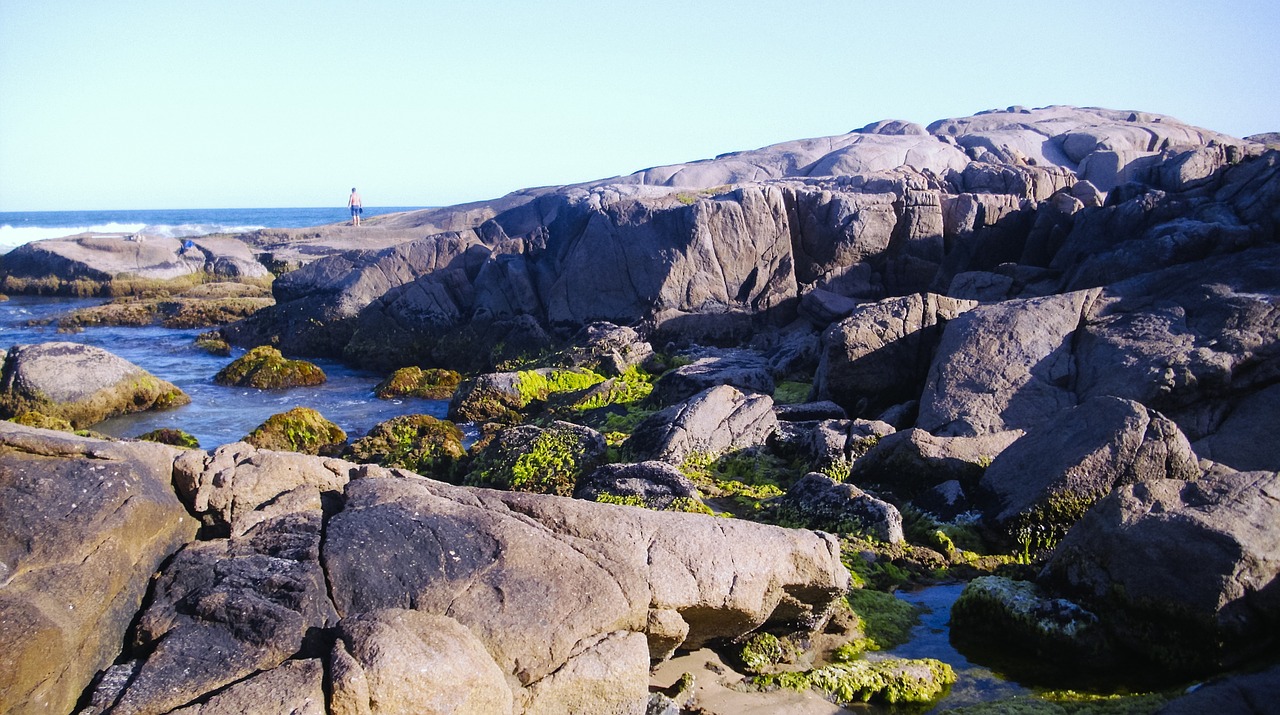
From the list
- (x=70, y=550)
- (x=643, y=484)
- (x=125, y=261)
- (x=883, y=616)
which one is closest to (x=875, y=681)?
(x=883, y=616)

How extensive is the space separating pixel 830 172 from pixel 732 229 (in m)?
13.2

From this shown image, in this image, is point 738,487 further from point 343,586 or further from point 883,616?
point 343,586

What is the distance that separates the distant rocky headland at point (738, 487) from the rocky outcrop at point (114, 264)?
24.9 m

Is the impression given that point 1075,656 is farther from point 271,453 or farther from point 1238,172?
point 1238,172

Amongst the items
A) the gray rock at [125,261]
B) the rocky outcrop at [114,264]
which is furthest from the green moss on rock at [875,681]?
the gray rock at [125,261]

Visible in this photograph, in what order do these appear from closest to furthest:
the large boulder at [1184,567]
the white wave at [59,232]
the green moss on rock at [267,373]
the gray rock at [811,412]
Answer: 1. the large boulder at [1184,567]
2. the gray rock at [811,412]
3. the green moss on rock at [267,373]
4. the white wave at [59,232]

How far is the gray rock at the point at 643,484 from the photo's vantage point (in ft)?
33.9

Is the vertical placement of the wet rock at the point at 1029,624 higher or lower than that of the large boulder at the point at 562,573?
lower

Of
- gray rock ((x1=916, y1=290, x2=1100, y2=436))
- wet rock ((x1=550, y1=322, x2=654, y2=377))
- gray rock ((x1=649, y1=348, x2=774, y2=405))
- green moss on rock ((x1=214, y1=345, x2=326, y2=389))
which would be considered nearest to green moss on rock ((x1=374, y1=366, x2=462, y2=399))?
green moss on rock ((x1=214, y1=345, x2=326, y2=389))

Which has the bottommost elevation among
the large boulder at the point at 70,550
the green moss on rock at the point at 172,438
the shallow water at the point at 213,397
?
the shallow water at the point at 213,397

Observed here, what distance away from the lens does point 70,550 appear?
5.71 metres

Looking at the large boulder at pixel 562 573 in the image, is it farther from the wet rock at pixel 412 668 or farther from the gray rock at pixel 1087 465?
the gray rock at pixel 1087 465

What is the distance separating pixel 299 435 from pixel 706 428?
7.60 meters

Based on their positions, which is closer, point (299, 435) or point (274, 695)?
point (274, 695)
